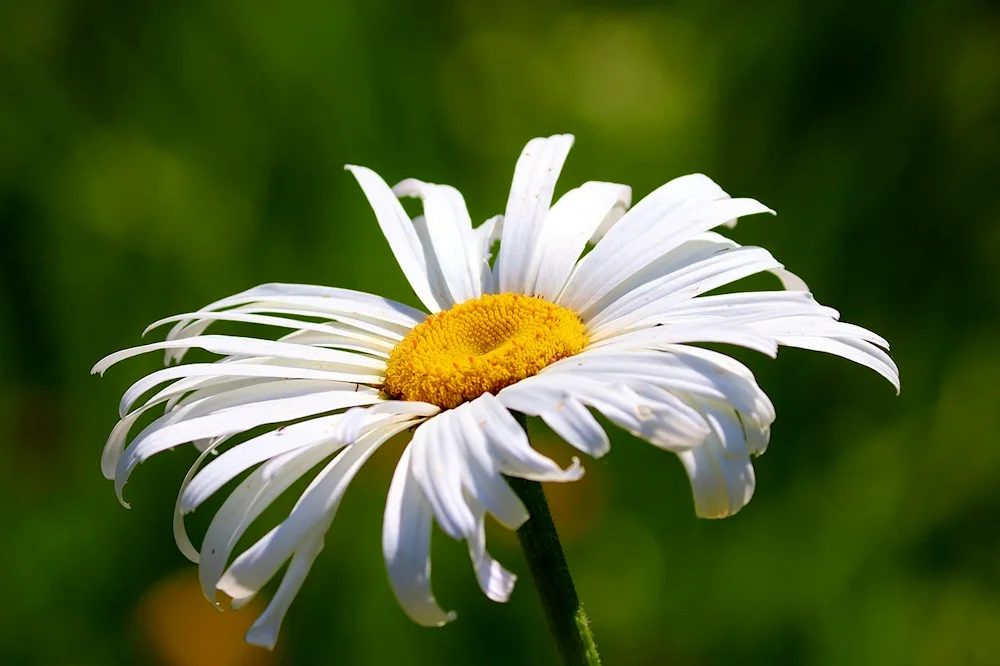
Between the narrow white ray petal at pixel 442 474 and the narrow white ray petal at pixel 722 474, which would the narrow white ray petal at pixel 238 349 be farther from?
the narrow white ray petal at pixel 722 474

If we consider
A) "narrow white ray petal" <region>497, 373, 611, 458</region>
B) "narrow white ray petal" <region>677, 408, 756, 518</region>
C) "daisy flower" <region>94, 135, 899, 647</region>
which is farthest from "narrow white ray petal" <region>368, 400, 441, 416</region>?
"narrow white ray petal" <region>677, 408, 756, 518</region>

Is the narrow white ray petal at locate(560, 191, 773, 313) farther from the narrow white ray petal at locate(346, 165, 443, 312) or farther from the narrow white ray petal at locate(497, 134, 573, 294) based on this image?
the narrow white ray petal at locate(346, 165, 443, 312)

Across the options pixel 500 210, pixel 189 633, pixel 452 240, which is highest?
pixel 452 240

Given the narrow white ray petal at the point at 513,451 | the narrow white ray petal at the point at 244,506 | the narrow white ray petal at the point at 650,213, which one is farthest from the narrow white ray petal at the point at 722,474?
the narrow white ray petal at the point at 650,213

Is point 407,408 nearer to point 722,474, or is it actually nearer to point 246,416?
point 246,416

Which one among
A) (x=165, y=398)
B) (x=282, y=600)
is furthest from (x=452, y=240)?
(x=282, y=600)

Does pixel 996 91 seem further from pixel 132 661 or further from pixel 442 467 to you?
pixel 132 661

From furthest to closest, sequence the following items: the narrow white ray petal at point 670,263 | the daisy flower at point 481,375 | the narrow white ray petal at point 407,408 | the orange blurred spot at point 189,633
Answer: the orange blurred spot at point 189,633, the narrow white ray petal at point 670,263, the narrow white ray petal at point 407,408, the daisy flower at point 481,375
